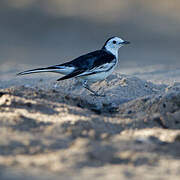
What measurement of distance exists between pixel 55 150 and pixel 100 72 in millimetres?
4683

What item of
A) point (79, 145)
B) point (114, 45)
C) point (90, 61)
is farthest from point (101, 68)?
point (79, 145)

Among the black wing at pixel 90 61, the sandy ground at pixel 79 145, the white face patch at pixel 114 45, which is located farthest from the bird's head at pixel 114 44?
the sandy ground at pixel 79 145

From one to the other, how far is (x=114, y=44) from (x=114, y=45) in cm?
2

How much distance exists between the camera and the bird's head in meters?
8.55

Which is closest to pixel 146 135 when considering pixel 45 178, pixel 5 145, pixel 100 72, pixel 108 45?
pixel 5 145

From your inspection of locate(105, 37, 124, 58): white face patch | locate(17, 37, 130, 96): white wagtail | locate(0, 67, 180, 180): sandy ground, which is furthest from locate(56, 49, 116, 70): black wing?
locate(0, 67, 180, 180): sandy ground

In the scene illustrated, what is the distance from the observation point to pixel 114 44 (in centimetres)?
857

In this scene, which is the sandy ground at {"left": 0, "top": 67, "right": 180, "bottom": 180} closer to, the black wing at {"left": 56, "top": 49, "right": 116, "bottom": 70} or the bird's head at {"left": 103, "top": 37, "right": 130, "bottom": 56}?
the black wing at {"left": 56, "top": 49, "right": 116, "bottom": 70}

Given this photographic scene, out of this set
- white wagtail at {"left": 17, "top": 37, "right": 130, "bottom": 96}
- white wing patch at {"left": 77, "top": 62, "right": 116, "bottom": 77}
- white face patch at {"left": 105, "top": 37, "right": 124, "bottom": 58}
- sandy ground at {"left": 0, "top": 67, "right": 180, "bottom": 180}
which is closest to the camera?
sandy ground at {"left": 0, "top": 67, "right": 180, "bottom": 180}

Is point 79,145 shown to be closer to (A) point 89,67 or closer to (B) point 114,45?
(A) point 89,67

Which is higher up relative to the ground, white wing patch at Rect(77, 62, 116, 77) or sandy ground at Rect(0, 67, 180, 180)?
white wing patch at Rect(77, 62, 116, 77)

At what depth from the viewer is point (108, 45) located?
8.61 meters

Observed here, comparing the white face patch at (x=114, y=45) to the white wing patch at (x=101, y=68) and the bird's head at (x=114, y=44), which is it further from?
the white wing patch at (x=101, y=68)

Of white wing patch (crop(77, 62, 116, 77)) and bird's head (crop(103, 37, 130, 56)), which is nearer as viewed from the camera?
white wing patch (crop(77, 62, 116, 77))
